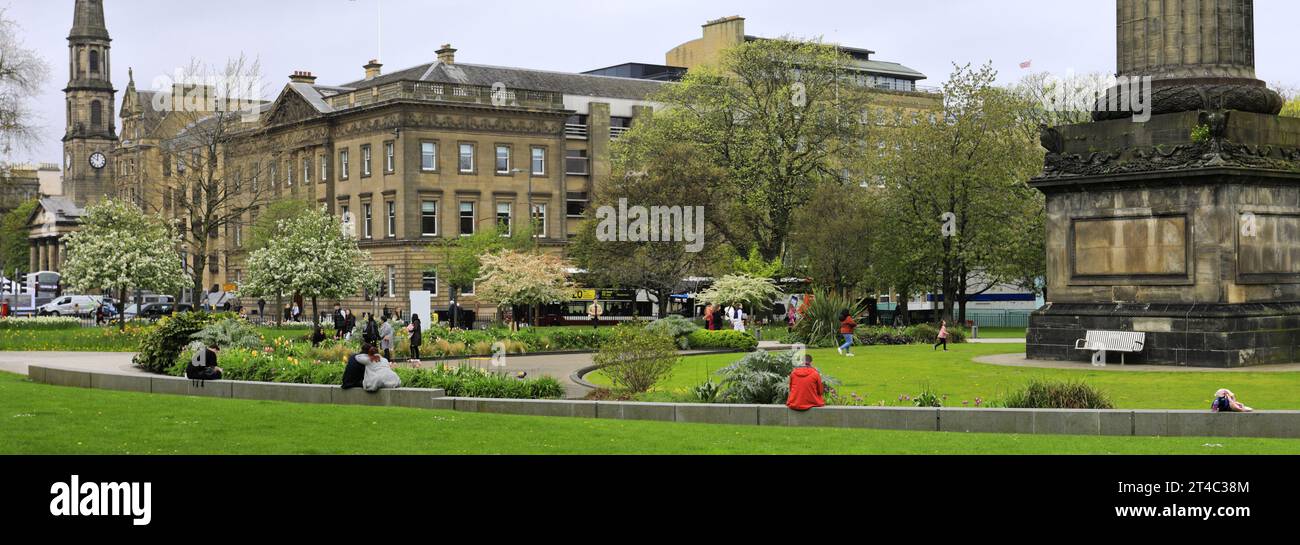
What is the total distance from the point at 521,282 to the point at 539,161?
2481 cm

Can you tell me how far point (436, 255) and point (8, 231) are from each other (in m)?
76.2

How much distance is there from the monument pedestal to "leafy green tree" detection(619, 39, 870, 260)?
40.1 meters

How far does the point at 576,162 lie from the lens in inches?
3848

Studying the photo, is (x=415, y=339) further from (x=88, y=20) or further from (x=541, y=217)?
(x=88, y=20)

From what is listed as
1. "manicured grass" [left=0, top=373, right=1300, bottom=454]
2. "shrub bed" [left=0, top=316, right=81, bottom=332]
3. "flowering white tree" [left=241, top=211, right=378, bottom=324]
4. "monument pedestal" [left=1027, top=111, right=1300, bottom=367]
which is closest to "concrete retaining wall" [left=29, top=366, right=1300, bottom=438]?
"manicured grass" [left=0, top=373, right=1300, bottom=454]

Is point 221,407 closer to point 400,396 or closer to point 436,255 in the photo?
point 400,396

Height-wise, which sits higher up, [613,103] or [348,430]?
[613,103]

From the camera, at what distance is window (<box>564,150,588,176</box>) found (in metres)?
97.4

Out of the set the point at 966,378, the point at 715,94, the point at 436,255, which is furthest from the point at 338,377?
the point at 436,255

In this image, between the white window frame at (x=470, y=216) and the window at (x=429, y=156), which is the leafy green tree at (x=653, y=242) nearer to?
the white window frame at (x=470, y=216)

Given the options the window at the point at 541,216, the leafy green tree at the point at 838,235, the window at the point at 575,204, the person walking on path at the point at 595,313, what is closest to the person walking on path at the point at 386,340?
the person walking on path at the point at 595,313

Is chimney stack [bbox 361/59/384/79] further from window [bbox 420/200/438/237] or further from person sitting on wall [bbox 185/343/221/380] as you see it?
person sitting on wall [bbox 185/343/221/380]

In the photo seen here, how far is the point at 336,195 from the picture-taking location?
94.6m

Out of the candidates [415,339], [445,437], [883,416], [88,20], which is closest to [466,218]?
[415,339]
